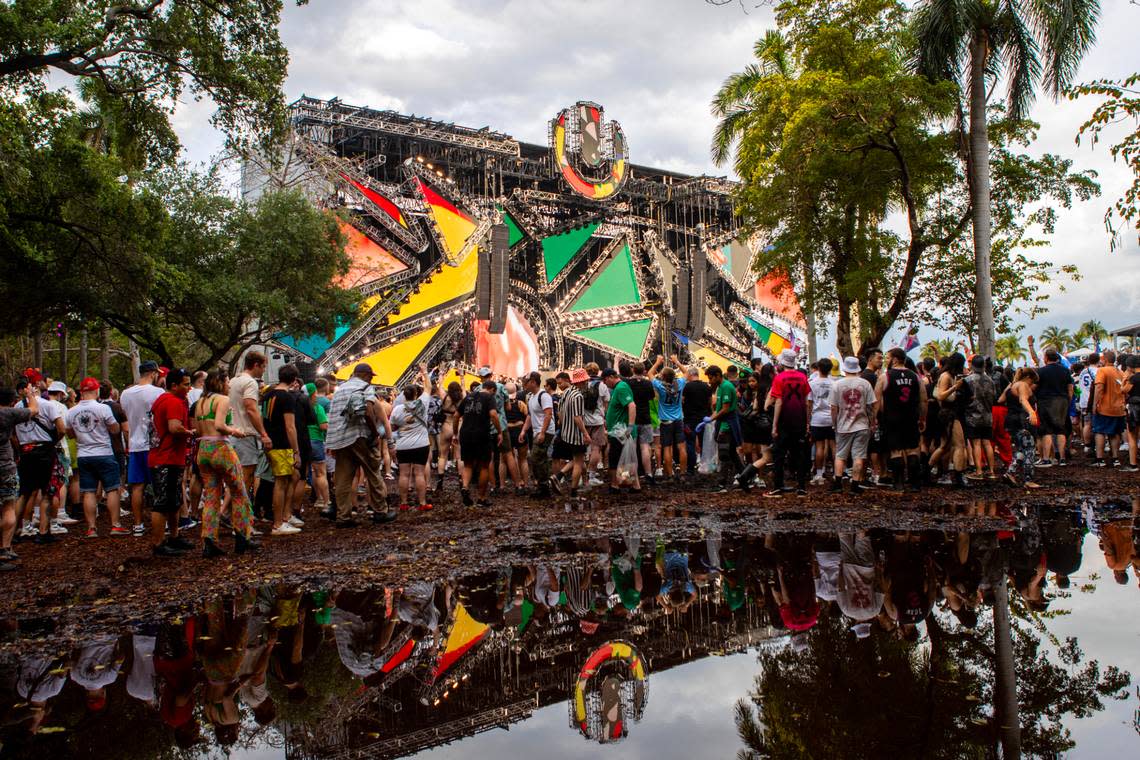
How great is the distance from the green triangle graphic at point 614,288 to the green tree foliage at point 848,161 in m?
15.7

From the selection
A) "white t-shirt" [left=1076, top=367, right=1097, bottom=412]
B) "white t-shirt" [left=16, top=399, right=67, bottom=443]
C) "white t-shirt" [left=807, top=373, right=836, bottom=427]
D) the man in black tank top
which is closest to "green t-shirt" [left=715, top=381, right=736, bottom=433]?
"white t-shirt" [left=807, top=373, right=836, bottom=427]

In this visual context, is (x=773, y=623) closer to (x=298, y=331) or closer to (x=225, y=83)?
(x=225, y=83)

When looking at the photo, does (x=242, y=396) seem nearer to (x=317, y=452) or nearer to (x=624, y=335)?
(x=317, y=452)

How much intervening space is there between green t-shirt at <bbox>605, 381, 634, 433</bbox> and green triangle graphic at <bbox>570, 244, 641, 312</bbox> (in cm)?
2545

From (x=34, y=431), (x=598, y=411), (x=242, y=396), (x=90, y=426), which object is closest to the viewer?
(x=242, y=396)

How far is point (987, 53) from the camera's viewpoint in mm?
17094

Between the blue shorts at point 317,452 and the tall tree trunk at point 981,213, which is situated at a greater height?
the tall tree trunk at point 981,213

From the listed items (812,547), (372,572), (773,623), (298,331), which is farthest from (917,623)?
(298,331)

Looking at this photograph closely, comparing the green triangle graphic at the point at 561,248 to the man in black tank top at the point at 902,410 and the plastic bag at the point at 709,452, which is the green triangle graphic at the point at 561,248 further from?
the man in black tank top at the point at 902,410

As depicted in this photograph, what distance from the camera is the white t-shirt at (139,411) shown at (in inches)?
366

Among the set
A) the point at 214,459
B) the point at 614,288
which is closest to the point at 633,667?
the point at 214,459

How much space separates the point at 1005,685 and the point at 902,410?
22.3ft

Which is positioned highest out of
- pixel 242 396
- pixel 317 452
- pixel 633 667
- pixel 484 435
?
pixel 242 396

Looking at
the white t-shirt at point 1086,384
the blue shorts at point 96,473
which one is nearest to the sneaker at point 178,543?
the blue shorts at point 96,473
